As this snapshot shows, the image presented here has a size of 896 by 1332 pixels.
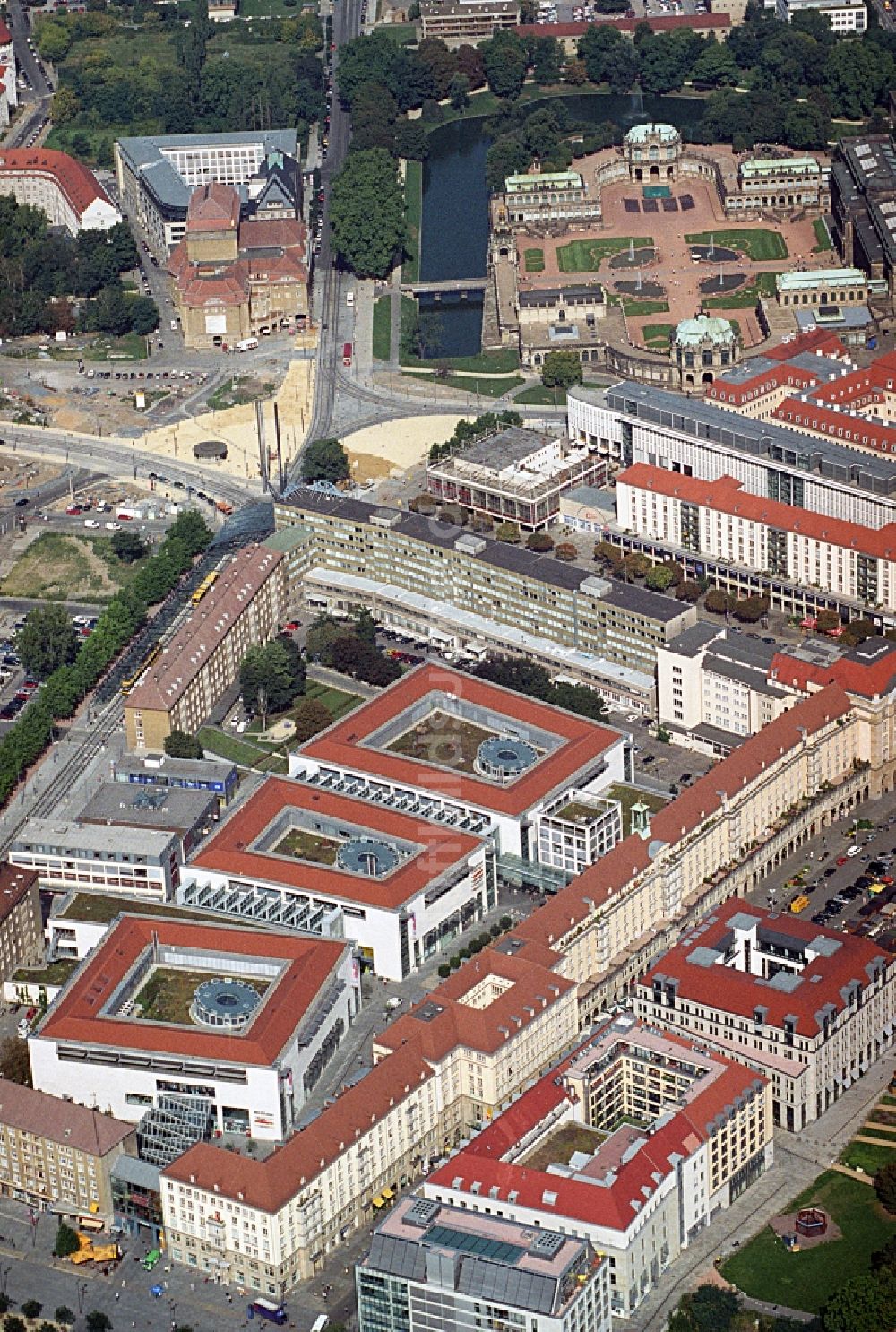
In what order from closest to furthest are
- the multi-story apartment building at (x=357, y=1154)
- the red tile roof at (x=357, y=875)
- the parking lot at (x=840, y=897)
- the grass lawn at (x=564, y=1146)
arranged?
→ the multi-story apartment building at (x=357, y=1154) → the grass lawn at (x=564, y=1146) → the red tile roof at (x=357, y=875) → the parking lot at (x=840, y=897)

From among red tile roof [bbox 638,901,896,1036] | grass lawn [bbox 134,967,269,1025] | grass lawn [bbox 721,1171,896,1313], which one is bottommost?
grass lawn [bbox 721,1171,896,1313]

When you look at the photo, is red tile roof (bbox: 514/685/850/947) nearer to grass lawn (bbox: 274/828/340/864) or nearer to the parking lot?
the parking lot

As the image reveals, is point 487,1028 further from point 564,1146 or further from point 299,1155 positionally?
point 299,1155

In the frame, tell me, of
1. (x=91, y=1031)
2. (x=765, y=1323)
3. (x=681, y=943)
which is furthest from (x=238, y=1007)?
(x=765, y=1323)

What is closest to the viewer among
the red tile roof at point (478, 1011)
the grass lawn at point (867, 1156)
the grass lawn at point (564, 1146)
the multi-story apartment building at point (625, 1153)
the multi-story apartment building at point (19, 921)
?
the multi-story apartment building at point (625, 1153)

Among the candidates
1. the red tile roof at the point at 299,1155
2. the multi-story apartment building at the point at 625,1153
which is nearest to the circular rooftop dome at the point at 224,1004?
the red tile roof at the point at 299,1155

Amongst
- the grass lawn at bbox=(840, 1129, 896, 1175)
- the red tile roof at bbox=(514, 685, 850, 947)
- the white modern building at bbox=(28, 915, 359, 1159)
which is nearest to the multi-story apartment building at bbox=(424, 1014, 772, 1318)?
the grass lawn at bbox=(840, 1129, 896, 1175)

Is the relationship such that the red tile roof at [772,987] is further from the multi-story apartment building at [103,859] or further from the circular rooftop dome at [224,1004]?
the multi-story apartment building at [103,859]
